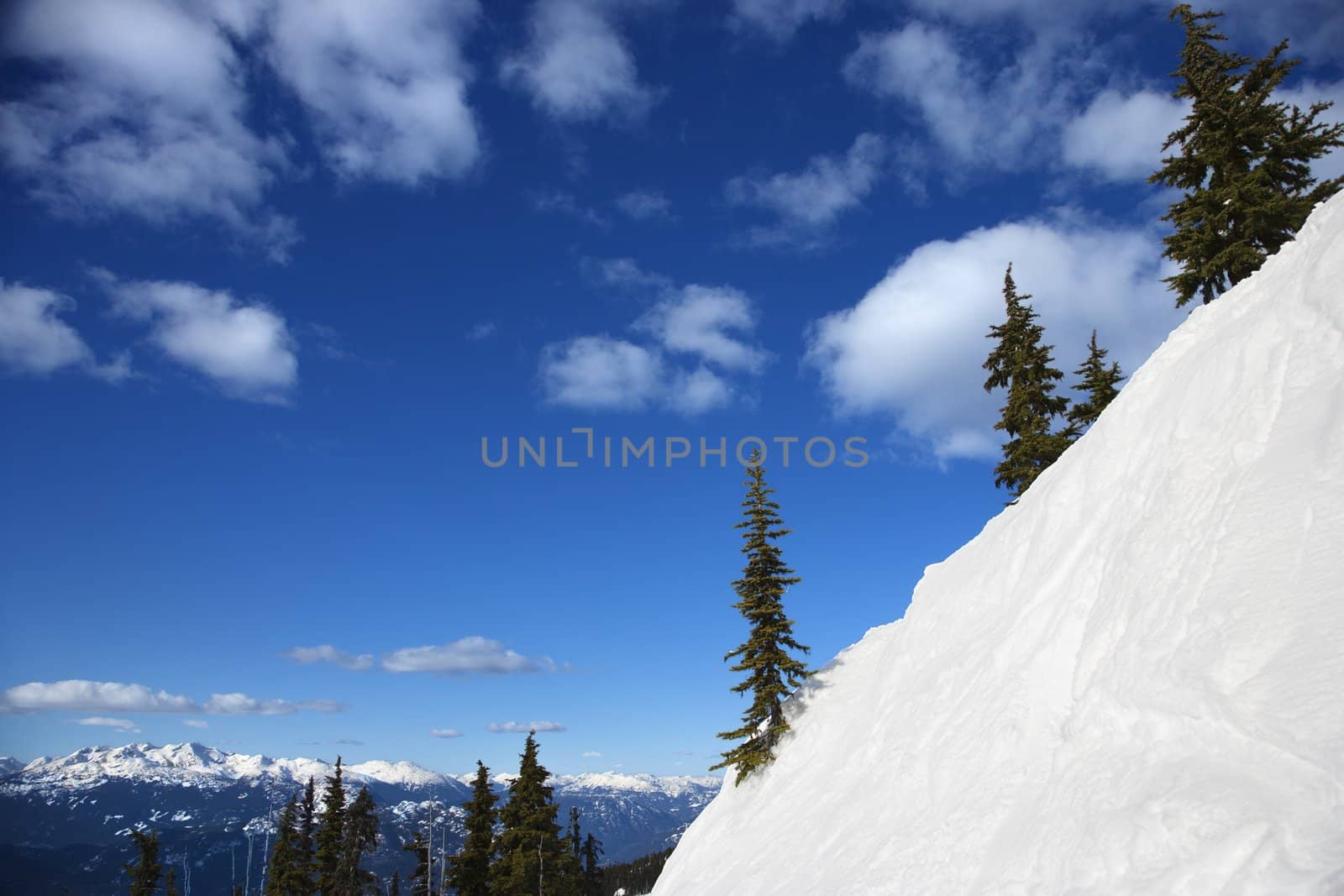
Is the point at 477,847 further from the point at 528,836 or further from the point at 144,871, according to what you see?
the point at 144,871

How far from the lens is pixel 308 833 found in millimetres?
52656

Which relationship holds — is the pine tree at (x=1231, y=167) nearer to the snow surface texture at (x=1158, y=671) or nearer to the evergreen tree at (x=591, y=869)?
the snow surface texture at (x=1158, y=671)

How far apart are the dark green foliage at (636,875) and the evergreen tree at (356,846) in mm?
79147

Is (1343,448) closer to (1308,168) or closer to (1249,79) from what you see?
(1308,168)

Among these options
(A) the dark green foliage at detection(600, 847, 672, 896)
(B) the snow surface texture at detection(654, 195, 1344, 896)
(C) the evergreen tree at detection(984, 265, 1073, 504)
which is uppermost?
(C) the evergreen tree at detection(984, 265, 1073, 504)

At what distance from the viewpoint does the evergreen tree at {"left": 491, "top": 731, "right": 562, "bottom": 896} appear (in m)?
37.1

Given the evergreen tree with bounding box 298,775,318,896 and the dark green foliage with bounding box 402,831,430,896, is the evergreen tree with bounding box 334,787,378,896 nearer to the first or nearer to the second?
the dark green foliage with bounding box 402,831,430,896

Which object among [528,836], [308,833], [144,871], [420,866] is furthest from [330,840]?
[528,836]

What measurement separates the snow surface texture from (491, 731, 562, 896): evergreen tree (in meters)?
23.0

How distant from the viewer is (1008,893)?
9109 millimetres

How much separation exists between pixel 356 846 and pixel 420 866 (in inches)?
189

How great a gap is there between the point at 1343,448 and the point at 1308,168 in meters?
19.4

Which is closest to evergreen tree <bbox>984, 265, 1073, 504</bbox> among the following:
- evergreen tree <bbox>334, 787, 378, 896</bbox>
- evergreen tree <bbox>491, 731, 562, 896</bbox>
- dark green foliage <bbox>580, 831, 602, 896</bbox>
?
evergreen tree <bbox>491, 731, 562, 896</bbox>

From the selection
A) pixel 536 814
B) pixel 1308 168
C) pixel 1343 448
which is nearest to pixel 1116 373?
pixel 1308 168
